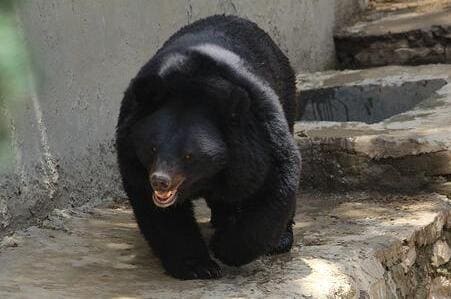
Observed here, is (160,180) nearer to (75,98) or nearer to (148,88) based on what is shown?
(148,88)

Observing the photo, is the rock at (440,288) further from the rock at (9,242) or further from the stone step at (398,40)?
the stone step at (398,40)

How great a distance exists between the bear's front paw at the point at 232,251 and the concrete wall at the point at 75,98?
139 cm

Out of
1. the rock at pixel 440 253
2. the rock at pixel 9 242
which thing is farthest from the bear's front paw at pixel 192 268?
the rock at pixel 440 253

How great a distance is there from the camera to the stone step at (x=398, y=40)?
28.8 ft

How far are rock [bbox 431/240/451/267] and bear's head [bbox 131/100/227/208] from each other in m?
2.16

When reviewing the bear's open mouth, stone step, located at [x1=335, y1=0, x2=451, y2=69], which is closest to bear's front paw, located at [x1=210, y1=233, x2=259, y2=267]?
the bear's open mouth

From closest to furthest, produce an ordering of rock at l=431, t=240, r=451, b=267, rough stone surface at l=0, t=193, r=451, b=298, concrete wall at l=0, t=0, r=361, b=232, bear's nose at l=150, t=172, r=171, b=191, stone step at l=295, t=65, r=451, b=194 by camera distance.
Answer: bear's nose at l=150, t=172, r=171, b=191
rough stone surface at l=0, t=193, r=451, b=298
concrete wall at l=0, t=0, r=361, b=232
rock at l=431, t=240, r=451, b=267
stone step at l=295, t=65, r=451, b=194

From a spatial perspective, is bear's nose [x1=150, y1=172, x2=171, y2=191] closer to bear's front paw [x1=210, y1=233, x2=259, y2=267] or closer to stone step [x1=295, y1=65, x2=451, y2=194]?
bear's front paw [x1=210, y1=233, x2=259, y2=267]

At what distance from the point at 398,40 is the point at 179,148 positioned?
19.7 feet

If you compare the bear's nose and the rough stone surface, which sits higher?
the bear's nose

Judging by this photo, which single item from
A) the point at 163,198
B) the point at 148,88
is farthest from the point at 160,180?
the point at 148,88

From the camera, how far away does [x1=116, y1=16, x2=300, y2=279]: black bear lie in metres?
3.46

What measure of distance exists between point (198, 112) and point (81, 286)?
97cm

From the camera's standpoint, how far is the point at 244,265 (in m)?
3.96
